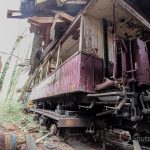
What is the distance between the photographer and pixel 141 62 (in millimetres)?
4133

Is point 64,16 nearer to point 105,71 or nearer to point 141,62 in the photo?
point 105,71

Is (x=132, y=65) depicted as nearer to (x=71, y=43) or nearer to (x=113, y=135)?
(x=113, y=135)

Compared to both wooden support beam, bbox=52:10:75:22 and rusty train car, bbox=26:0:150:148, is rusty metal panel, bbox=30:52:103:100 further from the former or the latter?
wooden support beam, bbox=52:10:75:22

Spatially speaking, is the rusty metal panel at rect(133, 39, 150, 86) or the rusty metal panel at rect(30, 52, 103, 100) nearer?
the rusty metal panel at rect(133, 39, 150, 86)

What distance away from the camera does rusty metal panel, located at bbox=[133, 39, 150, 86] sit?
4029mm

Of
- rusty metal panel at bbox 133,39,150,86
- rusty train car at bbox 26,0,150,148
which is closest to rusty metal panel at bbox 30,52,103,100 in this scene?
rusty train car at bbox 26,0,150,148

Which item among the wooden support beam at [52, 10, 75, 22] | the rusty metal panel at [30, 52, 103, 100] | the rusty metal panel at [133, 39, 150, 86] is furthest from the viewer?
the wooden support beam at [52, 10, 75, 22]

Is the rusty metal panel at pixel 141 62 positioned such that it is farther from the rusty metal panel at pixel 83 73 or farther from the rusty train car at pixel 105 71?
the rusty metal panel at pixel 83 73

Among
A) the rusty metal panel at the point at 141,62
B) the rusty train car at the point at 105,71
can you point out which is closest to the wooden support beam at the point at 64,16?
the rusty train car at the point at 105,71

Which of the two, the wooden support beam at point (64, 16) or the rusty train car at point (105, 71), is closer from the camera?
the rusty train car at point (105, 71)

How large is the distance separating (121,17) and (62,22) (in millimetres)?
2547

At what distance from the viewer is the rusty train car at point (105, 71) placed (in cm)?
411

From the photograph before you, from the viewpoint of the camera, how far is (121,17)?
23.1ft

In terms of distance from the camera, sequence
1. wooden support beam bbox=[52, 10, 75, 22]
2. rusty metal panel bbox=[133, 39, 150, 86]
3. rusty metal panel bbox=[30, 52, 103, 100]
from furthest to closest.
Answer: wooden support beam bbox=[52, 10, 75, 22], rusty metal panel bbox=[30, 52, 103, 100], rusty metal panel bbox=[133, 39, 150, 86]
